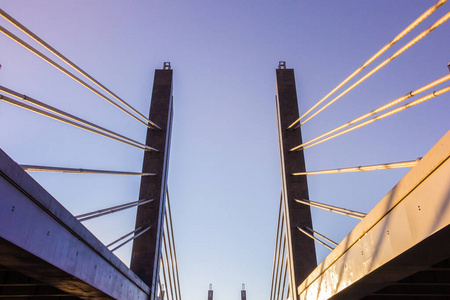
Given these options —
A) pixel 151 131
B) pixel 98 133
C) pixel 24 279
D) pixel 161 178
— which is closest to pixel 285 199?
pixel 161 178

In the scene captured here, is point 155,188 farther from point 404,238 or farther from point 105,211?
point 404,238

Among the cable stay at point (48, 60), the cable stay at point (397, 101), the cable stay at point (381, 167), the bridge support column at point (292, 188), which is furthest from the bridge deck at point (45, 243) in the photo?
the bridge support column at point (292, 188)

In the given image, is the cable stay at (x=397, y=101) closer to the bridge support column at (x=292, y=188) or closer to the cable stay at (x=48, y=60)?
the bridge support column at (x=292, y=188)

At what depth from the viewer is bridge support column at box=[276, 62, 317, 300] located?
50.4 ft

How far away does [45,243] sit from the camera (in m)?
6.61

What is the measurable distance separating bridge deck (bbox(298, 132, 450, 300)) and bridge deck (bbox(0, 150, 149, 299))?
5386 mm

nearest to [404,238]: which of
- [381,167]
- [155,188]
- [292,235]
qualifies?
[381,167]

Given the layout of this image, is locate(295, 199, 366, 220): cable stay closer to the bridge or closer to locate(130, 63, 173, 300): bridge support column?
the bridge

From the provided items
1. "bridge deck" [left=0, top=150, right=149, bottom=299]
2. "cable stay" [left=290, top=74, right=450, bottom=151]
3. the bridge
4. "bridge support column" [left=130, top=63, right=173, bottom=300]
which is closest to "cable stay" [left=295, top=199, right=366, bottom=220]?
the bridge

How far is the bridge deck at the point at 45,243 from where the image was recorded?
5570mm

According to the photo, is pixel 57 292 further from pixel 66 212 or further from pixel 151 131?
pixel 151 131

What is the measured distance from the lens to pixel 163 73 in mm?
19672

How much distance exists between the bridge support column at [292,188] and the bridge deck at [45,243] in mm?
7619

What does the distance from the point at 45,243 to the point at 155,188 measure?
1056cm
